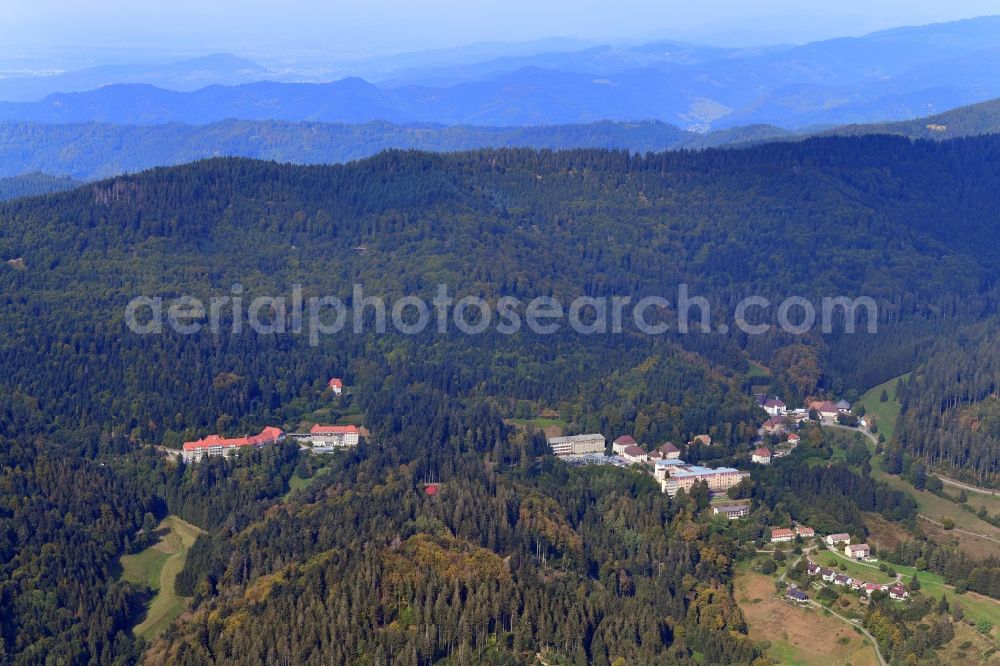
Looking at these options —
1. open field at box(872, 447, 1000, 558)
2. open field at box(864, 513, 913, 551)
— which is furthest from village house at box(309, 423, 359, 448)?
open field at box(872, 447, 1000, 558)

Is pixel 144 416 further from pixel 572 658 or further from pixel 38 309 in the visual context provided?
pixel 572 658

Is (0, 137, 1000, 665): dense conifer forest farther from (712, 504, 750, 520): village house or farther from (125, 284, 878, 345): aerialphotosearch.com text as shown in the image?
(712, 504, 750, 520): village house

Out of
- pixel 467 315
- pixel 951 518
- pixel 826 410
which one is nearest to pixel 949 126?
pixel 826 410

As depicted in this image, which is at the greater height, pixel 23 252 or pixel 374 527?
pixel 23 252

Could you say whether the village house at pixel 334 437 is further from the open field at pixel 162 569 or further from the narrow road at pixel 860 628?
the narrow road at pixel 860 628

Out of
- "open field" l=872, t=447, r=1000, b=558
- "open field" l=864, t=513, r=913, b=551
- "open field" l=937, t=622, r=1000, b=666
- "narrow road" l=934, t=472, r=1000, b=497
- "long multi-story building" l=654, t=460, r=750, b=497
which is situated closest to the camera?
"open field" l=937, t=622, r=1000, b=666

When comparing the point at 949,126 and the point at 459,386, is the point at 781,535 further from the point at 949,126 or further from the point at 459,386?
the point at 949,126

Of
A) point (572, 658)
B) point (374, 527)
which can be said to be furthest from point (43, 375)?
point (572, 658)
